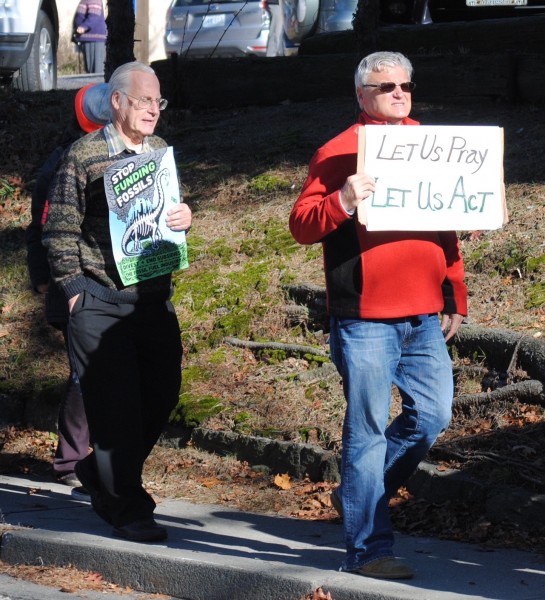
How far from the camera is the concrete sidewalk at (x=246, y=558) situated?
4.55m

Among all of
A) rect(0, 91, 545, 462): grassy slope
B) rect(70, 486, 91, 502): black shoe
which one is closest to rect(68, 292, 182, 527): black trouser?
rect(70, 486, 91, 502): black shoe

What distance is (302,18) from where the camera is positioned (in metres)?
13.0

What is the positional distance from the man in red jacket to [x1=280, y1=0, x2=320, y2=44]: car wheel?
853 cm

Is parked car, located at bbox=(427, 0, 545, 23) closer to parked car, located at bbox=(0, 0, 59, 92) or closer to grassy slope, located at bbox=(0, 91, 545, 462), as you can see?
grassy slope, located at bbox=(0, 91, 545, 462)

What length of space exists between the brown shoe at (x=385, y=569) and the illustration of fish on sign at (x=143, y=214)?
1581 mm

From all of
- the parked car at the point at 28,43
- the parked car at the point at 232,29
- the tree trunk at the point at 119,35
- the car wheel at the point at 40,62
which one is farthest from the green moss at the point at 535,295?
the parked car at the point at 232,29

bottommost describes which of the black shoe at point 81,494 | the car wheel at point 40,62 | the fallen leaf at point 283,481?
the black shoe at point 81,494

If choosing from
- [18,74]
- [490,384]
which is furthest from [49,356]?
[18,74]

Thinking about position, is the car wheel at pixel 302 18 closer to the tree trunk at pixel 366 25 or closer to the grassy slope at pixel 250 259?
the grassy slope at pixel 250 259

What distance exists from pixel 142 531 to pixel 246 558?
0.54m

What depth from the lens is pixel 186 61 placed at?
41.1 feet

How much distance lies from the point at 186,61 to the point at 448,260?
8.23 m

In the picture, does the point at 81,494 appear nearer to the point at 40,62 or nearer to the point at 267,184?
the point at 267,184

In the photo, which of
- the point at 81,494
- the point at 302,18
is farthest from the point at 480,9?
the point at 81,494
